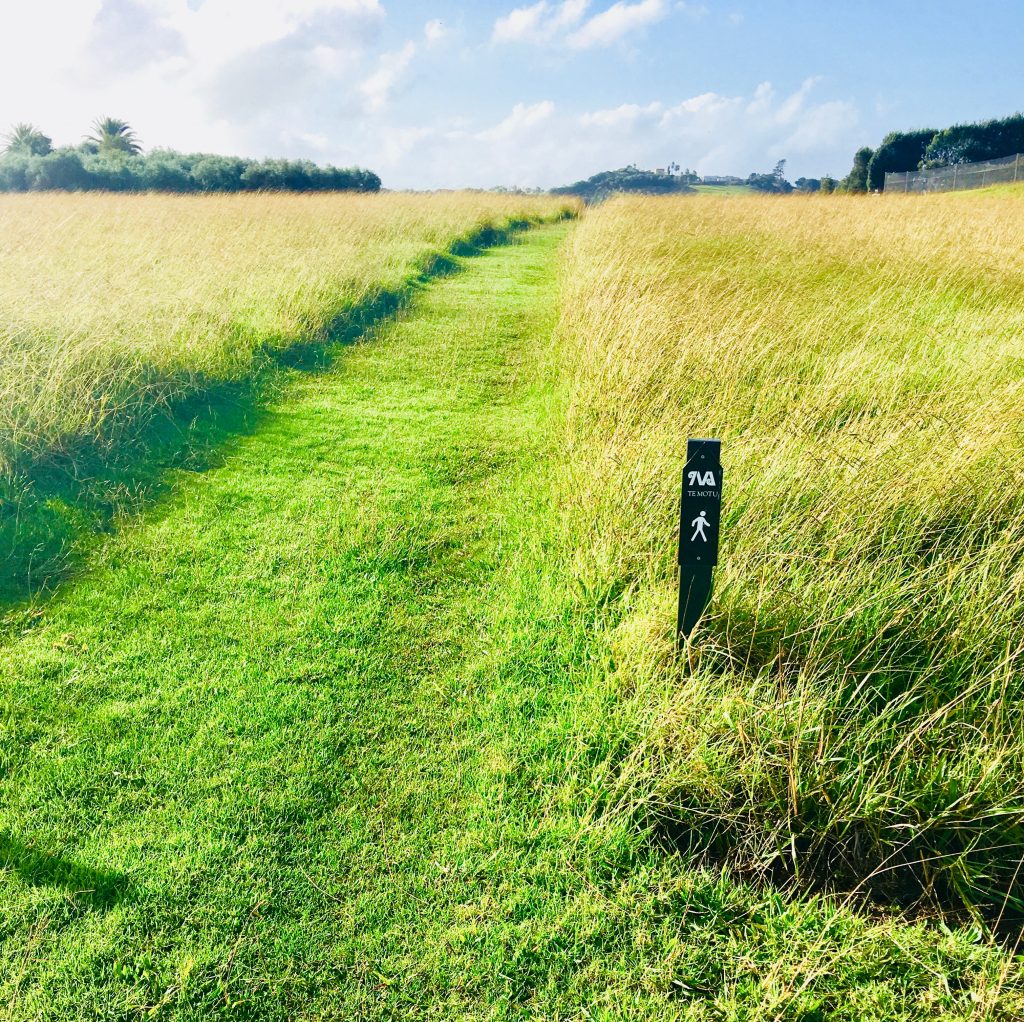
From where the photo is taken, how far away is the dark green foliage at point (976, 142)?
3412cm

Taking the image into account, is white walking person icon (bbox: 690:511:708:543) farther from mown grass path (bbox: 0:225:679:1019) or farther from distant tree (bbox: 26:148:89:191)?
distant tree (bbox: 26:148:89:191)

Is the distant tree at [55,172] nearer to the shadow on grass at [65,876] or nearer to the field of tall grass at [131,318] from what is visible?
the field of tall grass at [131,318]

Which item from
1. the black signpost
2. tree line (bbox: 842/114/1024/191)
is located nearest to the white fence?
tree line (bbox: 842/114/1024/191)

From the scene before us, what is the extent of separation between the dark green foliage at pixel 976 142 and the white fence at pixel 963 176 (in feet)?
16.3

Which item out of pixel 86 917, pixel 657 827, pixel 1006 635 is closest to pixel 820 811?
pixel 657 827

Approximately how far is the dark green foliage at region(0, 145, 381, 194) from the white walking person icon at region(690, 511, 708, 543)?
93.7ft

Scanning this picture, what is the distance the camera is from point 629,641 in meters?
3.00

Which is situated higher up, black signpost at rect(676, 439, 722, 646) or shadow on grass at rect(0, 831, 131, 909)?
black signpost at rect(676, 439, 722, 646)

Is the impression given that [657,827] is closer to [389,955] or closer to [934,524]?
[389,955]

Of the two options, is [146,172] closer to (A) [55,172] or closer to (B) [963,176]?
(A) [55,172]

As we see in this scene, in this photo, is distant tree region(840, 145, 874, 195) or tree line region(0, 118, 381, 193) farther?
distant tree region(840, 145, 874, 195)

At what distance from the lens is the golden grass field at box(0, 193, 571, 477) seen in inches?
212

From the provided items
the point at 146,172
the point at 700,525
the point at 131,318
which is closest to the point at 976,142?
the point at 146,172

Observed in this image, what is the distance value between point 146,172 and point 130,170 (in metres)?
0.61
